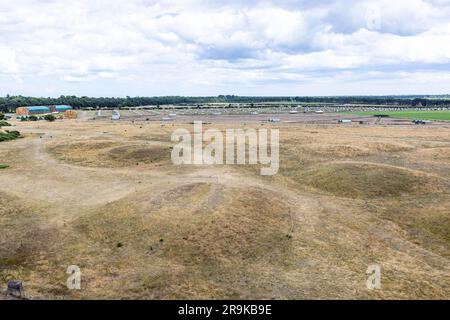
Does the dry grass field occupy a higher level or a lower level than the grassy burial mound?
lower

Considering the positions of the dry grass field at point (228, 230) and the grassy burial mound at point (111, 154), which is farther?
the grassy burial mound at point (111, 154)

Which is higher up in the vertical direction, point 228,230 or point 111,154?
point 111,154

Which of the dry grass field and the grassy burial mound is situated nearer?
the dry grass field

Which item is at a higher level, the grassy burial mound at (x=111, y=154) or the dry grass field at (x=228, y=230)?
the grassy burial mound at (x=111, y=154)

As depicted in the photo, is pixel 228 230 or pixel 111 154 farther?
pixel 111 154

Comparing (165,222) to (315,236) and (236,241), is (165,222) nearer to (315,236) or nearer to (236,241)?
(236,241)
